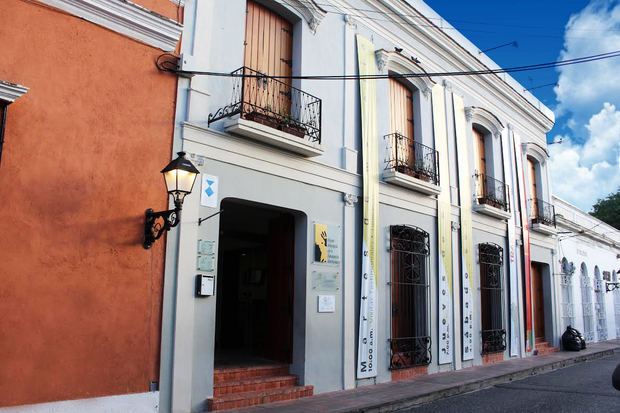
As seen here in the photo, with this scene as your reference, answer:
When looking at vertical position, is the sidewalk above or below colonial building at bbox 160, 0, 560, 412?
below

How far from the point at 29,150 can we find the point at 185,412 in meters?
3.66

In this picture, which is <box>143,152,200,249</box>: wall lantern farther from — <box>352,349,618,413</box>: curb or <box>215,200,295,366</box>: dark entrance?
<box>352,349,618,413</box>: curb

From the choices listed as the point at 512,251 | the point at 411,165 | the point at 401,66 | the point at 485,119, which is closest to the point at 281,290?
the point at 411,165

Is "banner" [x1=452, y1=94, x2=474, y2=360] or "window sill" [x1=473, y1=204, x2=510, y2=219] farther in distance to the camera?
"window sill" [x1=473, y1=204, x2=510, y2=219]

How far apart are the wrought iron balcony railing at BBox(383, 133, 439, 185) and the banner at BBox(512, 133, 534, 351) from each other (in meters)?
5.12

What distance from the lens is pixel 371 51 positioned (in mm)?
10438

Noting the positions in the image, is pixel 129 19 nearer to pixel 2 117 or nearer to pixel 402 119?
pixel 2 117

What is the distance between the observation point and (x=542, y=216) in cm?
1634

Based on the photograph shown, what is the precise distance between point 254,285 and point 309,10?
20.0 feet

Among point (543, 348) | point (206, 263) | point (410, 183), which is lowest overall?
point (543, 348)

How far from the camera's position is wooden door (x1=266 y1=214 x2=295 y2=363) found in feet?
27.9

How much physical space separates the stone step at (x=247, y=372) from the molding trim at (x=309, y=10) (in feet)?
19.4

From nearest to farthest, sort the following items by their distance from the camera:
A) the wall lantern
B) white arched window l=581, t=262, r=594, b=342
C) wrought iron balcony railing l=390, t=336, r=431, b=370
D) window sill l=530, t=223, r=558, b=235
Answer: the wall lantern
wrought iron balcony railing l=390, t=336, r=431, b=370
window sill l=530, t=223, r=558, b=235
white arched window l=581, t=262, r=594, b=342

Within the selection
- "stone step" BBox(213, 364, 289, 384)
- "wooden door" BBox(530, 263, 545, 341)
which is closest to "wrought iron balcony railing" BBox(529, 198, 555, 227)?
"wooden door" BBox(530, 263, 545, 341)
